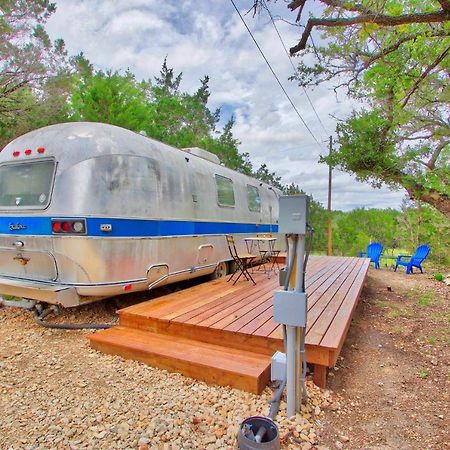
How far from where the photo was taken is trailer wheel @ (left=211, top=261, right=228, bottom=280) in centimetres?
626

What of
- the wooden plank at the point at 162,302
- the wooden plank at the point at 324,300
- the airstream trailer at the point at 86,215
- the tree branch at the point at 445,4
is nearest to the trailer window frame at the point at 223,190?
the airstream trailer at the point at 86,215

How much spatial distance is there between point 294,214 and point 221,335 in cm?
158

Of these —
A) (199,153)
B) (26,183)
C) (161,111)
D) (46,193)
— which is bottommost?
(46,193)

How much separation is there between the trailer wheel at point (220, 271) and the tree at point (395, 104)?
3.85 m

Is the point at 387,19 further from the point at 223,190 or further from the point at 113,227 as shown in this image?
the point at 223,190

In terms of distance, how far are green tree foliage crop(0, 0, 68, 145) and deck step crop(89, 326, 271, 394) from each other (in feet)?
27.2

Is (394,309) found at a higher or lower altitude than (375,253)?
lower

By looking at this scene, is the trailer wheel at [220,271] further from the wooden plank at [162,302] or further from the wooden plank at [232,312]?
the wooden plank at [232,312]

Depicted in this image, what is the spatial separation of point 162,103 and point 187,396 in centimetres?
1364

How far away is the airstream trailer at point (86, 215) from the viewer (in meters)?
3.75

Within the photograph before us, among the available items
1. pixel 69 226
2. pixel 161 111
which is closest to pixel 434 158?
pixel 69 226

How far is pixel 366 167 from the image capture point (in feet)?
30.7

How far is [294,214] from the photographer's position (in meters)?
2.19

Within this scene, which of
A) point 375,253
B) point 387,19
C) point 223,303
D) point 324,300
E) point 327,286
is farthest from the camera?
point 375,253
